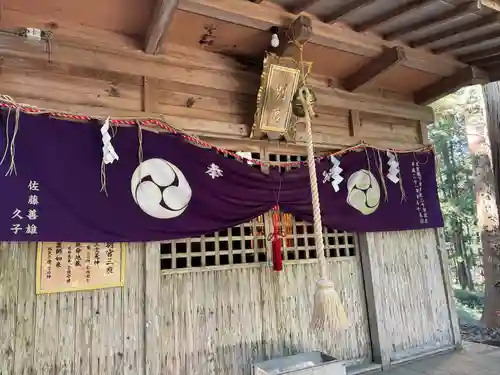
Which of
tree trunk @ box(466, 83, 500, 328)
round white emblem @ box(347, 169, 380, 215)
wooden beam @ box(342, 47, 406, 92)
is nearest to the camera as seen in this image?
wooden beam @ box(342, 47, 406, 92)

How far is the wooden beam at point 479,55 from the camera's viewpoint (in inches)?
172

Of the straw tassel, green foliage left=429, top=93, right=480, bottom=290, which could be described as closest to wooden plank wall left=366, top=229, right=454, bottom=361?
the straw tassel

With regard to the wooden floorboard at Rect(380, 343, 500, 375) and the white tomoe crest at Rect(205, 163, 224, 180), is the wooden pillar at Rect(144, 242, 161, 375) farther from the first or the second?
Answer: the wooden floorboard at Rect(380, 343, 500, 375)

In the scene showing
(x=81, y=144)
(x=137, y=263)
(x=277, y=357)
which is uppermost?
(x=81, y=144)

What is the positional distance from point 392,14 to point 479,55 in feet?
6.12

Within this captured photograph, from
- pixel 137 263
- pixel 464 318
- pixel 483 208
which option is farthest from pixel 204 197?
pixel 464 318

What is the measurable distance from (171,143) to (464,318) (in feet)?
28.9

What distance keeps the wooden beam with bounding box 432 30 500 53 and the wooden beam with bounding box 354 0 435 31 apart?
1.19 m

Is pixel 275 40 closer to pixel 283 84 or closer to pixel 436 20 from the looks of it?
pixel 283 84

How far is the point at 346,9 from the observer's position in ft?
11.0

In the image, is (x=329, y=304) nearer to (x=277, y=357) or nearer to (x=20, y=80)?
(x=277, y=357)

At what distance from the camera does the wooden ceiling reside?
3.10 meters

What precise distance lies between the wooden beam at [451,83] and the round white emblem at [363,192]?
5.52 feet

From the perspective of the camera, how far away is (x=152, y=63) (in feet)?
11.8
